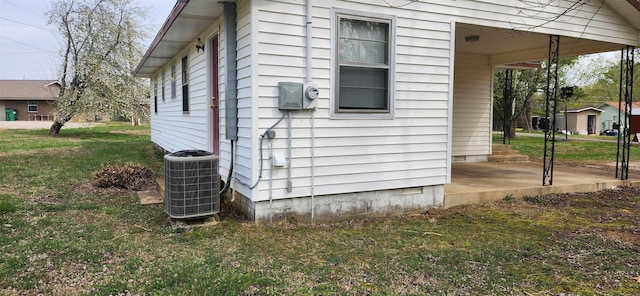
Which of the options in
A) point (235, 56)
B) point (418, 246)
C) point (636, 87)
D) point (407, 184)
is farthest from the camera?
point (636, 87)

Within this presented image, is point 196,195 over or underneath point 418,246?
over

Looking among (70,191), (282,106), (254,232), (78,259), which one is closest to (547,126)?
(282,106)

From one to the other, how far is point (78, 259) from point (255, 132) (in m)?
1.88

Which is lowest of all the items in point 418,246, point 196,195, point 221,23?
point 418,246

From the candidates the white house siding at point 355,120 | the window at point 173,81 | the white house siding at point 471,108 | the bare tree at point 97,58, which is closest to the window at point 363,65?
the white house siding at point 355,120

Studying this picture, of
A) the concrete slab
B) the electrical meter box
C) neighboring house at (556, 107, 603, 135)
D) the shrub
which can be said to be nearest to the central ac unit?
the electrical meter box

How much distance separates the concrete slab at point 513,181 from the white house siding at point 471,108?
56 cm

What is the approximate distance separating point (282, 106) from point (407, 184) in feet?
6.17

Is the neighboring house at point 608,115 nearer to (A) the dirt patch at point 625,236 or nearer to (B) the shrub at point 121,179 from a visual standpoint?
(A) the dirt patch at point 625,236

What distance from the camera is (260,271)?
330cm

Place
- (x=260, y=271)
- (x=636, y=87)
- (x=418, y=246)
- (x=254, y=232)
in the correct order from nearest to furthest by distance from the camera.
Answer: (x=260, y=271) → (x=418, y=246) → (x=254, y=232) → (x=636, y=87)

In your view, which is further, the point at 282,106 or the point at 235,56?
the point at 235,56

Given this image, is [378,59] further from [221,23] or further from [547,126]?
[547,126]

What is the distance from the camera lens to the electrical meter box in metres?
4.43
